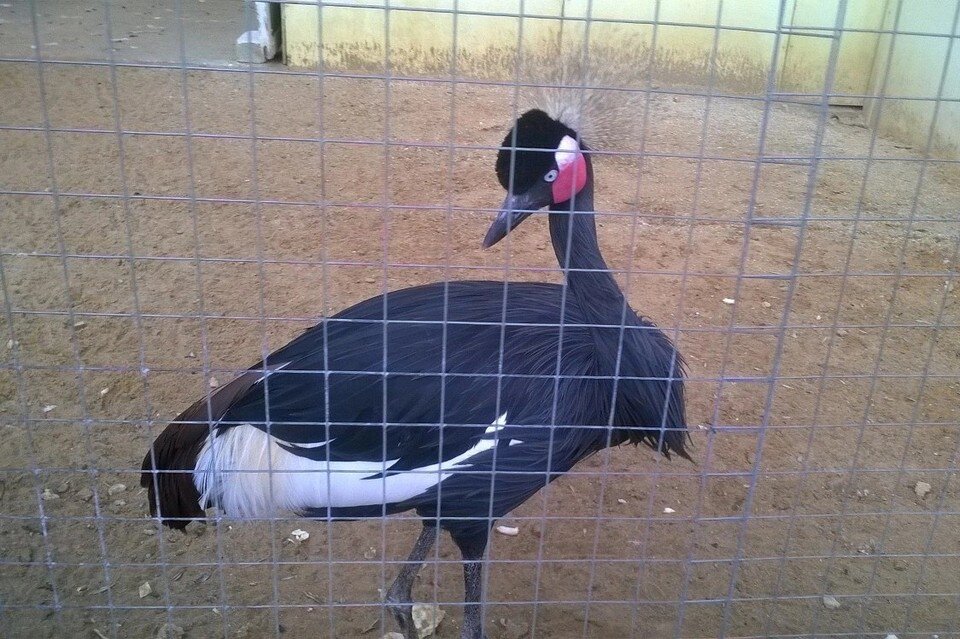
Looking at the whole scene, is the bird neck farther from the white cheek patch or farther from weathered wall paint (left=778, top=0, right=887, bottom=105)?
weathered wall paint (left=778, top=0, right=887, bottom=105)

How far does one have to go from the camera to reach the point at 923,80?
6.40 m

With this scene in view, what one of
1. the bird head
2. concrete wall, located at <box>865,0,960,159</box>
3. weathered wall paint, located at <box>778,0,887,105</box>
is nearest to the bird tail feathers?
the bird head

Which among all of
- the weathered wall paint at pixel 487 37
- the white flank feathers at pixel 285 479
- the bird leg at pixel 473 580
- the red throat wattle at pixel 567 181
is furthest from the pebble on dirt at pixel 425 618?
the weathered wall paint at pixel 487 37

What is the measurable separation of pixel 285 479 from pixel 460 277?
2.20m

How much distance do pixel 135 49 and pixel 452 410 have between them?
702 cm

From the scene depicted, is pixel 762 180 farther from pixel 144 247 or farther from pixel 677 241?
pixel 144 247

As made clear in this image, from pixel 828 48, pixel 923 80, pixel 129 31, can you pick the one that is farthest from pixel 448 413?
pixel 129 31

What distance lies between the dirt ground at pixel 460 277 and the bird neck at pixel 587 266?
0.21m

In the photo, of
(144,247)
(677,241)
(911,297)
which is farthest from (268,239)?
(911,297)

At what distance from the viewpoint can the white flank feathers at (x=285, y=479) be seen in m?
2.08

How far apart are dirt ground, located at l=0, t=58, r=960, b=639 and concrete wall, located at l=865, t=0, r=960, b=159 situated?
27cm

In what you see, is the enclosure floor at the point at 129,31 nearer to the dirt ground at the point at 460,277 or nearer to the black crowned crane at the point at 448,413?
the dirt ground at the point at 460,277

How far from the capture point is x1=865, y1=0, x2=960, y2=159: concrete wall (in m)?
6.09

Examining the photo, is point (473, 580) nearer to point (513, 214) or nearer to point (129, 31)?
point (513, 214)
